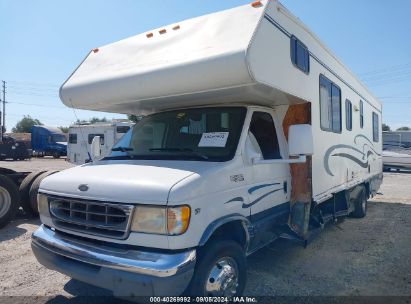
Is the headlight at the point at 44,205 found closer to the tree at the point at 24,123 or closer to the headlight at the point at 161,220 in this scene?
the headlight at the point at 161,220

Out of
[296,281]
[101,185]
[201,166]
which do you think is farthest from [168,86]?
[296,281]

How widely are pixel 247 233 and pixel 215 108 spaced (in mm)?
1588

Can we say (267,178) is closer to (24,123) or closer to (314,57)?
(314,57)

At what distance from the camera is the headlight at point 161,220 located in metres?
3.06

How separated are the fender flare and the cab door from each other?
224 millimetres

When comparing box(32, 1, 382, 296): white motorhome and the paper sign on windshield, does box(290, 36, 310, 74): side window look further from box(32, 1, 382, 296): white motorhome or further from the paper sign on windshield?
the paper sign on windshield

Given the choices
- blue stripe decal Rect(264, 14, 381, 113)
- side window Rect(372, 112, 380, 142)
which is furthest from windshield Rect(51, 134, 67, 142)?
blue stripe decal Rect(264, 14, 381, 113)

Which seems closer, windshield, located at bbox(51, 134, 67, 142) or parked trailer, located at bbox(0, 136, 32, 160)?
parked trailer, located at bbox(0, 136, 32, 160)

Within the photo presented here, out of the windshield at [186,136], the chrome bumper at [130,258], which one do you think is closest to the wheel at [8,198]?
the windshield at [186,136]

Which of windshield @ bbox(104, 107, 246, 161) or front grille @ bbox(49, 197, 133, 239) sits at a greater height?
windshield @ bbox(104, 107, 246, 161)

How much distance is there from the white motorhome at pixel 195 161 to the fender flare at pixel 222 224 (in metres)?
0.01

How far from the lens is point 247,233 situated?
3914mm

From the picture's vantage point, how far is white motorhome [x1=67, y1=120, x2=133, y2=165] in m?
18.2

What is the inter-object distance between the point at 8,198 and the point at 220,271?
18.8 ft
